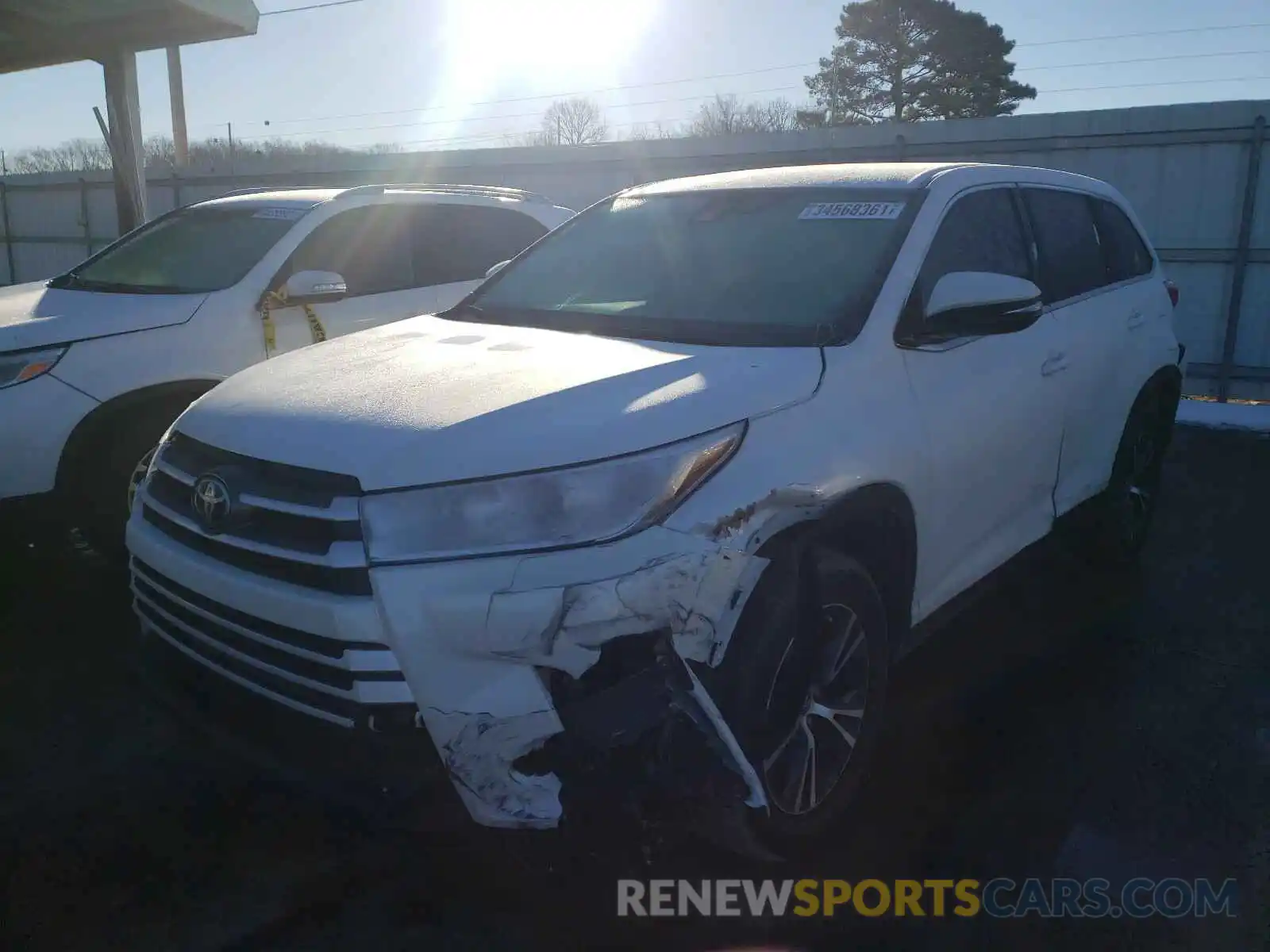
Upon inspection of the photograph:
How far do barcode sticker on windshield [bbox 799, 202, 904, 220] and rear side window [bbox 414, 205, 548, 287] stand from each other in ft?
9.80

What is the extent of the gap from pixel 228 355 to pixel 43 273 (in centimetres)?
1701

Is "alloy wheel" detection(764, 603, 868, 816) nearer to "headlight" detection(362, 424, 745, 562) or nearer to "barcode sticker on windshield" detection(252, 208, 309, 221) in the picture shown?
"headlight" detection(362, 424, 745, 562)

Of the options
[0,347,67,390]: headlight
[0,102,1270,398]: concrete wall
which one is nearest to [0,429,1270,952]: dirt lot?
[0,347,67,390]: headlight

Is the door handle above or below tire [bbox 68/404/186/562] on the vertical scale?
above

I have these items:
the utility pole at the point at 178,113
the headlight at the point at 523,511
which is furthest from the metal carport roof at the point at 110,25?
the utility pole at the point at 178,113

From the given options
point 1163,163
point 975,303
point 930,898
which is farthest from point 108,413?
point 1163,163

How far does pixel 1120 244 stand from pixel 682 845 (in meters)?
3.87

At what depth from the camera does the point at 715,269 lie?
3.57 metres

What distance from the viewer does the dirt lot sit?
2633 millimetres

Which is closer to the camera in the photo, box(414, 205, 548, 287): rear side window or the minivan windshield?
the minivan windshield

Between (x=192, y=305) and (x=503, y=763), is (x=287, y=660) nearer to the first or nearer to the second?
(x=503, y=763)

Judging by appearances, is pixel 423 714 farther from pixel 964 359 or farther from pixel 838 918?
pixel 964 359

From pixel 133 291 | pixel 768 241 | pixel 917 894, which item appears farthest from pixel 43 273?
pixel 917 894

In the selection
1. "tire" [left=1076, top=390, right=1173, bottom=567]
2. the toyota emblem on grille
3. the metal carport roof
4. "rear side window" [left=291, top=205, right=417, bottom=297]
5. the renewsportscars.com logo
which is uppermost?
the metal carport roof
